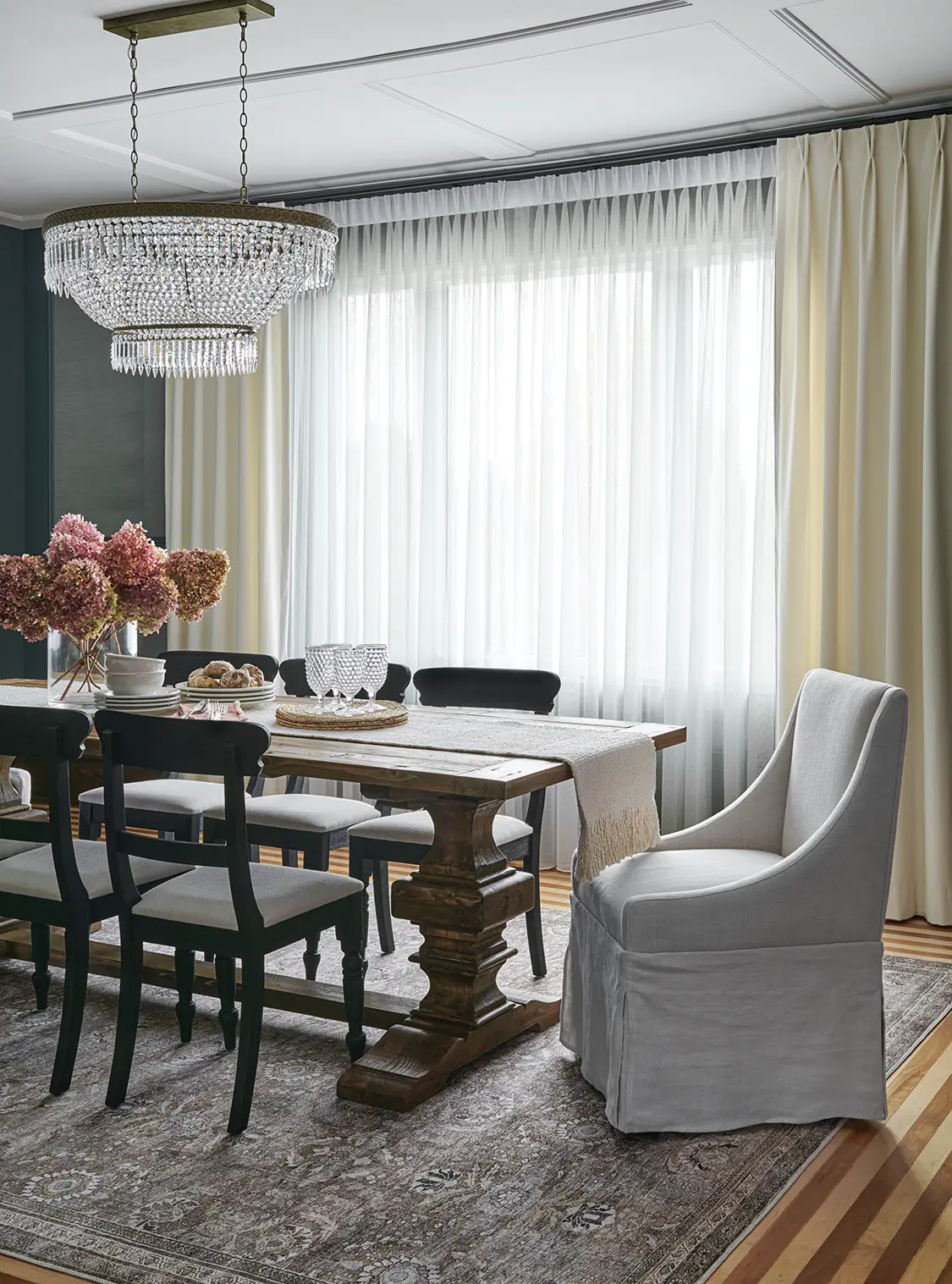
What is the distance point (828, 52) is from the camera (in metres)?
3.91

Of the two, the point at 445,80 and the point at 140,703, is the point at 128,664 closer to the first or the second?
the point at 140,703

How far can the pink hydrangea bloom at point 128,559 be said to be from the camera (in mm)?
3506

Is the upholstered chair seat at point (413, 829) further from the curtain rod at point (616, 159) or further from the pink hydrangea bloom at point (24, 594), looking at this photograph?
the curtain rod at point (616, 159)

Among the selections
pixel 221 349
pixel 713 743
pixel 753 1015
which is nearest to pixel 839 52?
pixel 221 349

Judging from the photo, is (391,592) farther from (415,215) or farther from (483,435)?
(415,215)

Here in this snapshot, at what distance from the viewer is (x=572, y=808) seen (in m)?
5.21

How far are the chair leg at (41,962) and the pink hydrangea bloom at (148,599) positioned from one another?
834mm

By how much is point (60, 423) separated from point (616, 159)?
2837mm

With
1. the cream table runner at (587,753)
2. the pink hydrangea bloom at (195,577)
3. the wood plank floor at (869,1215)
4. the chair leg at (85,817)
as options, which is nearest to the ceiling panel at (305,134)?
the pink hydrangea bloom at (195,577)

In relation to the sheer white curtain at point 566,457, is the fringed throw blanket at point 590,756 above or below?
below

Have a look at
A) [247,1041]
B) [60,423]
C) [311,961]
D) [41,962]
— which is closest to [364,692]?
[311,961]

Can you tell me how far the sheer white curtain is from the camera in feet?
16.1

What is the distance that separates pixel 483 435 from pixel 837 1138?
3242mm

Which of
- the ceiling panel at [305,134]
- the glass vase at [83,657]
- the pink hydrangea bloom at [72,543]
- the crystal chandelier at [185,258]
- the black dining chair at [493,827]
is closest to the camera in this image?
the crystal chandelier at [185,258]
